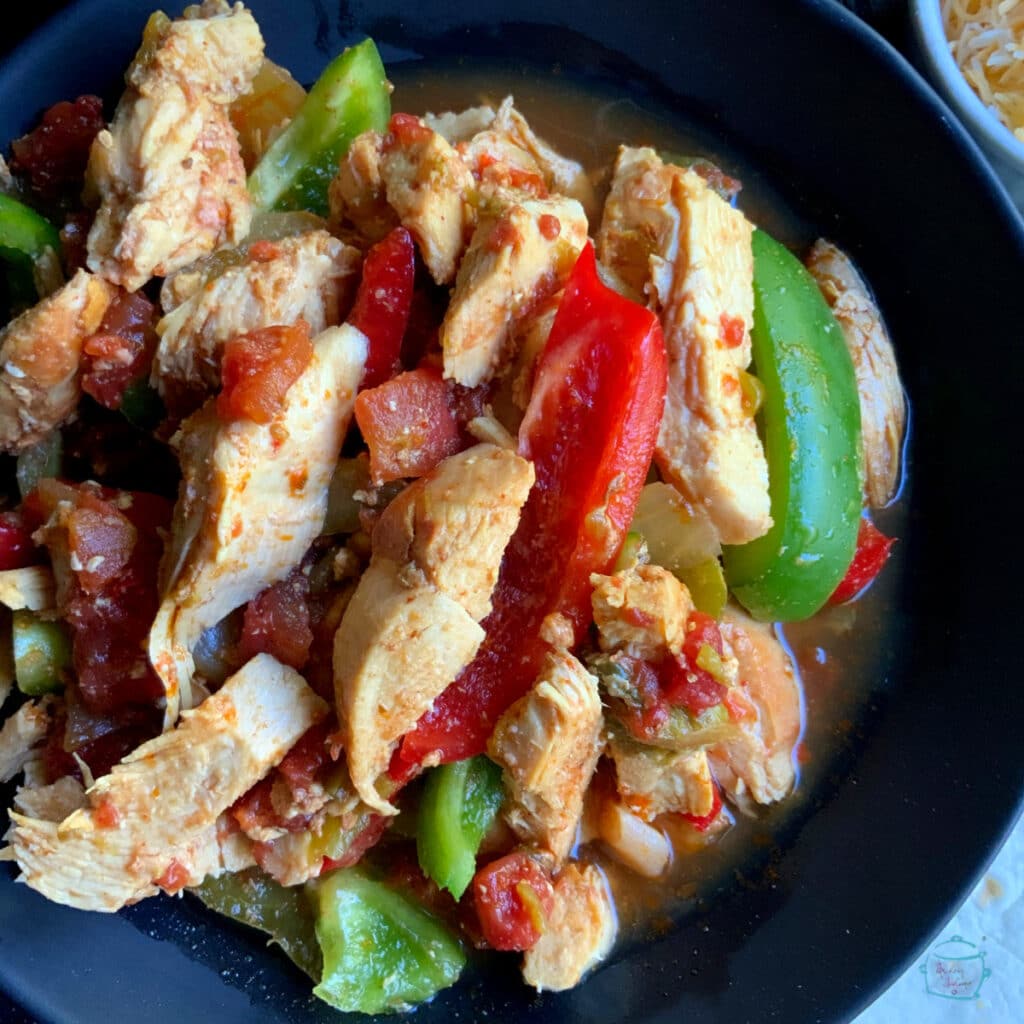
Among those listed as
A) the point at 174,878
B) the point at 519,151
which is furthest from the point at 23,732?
the point at 519,151

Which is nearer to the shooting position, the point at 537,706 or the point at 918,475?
the point at 537,706

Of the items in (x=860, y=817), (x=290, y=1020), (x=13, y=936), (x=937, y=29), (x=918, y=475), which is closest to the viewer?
(x=13, y=936)

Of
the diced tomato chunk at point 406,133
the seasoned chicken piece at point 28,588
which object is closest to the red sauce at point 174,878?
the seasoned chicken piece at point 28,588

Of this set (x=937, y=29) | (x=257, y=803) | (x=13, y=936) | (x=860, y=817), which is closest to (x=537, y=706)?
(x=257, y=803)

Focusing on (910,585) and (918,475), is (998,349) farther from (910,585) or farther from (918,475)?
(910,585)

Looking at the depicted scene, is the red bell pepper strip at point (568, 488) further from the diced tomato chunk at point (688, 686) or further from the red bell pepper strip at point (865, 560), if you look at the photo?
the red bell pepper strip at point (865, 560)

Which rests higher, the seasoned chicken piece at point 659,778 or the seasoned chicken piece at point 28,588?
the seasoned chicken piece at point 659,778

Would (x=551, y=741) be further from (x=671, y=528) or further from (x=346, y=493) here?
(x=346, y=493)

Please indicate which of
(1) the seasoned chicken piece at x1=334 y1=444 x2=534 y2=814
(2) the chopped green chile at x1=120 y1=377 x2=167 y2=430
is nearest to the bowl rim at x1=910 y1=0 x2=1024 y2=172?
(1) the seasoned chicken piece at x1=334 y1=444 x2=534 y2=814
